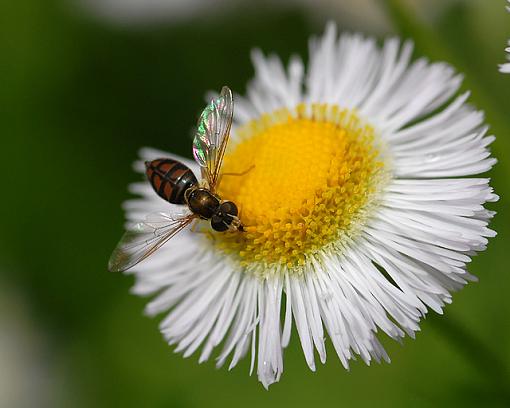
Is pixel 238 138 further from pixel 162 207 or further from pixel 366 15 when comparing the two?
pixel 366 15

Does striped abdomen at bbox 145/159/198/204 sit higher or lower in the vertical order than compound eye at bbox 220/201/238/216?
→ higher

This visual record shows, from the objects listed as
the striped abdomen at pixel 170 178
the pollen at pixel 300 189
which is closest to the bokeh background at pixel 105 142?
the pollen at pixel 300 189

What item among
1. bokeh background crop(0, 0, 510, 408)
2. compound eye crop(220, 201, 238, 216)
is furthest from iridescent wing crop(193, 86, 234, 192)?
bokeh background crop(0, 0, 510, 408)

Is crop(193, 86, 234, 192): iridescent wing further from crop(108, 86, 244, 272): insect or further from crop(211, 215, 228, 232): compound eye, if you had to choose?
crop(211, 215, 228, 232): compound eye

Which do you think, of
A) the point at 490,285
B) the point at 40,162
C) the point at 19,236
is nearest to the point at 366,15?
the point at 490,285

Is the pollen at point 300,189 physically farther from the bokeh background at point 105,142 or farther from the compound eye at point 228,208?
the bokeh background at point 105,142

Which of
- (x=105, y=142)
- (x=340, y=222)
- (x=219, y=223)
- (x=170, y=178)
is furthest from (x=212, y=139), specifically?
(x=105, y=142)
